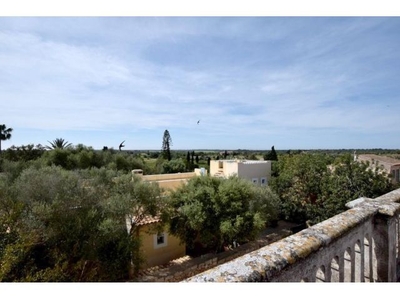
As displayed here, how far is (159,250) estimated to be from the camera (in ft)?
42.4


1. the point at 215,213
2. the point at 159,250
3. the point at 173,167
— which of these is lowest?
the point at 159,250

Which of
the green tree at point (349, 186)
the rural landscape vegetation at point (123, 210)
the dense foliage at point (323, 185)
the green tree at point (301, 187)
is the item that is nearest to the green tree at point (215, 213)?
the rural landscape vegetation at point (123, 210)

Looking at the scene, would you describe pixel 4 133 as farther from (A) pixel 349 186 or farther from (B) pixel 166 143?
(A) pixel 349 186

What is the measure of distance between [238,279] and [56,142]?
3573 cm

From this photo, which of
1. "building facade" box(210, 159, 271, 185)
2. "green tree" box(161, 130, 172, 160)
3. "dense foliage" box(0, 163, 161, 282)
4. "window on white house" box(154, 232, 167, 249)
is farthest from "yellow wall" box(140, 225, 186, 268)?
"green tree" box(161, 130, 172, 160)

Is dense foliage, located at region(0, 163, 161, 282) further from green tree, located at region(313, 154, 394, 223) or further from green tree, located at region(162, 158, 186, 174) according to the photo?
green tree, located at region(162, 158, 186, 174)

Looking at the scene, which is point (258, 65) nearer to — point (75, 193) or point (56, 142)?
point (75, 193)

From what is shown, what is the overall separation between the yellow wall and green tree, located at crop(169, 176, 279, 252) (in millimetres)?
1064

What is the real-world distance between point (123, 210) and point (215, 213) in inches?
180

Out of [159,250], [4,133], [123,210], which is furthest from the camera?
[4,133]

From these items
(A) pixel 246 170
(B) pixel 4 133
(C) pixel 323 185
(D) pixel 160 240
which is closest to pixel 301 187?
(C) pixel 323 185

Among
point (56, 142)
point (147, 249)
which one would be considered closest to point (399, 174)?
point (147, 249)

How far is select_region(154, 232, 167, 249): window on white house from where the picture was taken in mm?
12809

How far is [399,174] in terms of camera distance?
2331 cm
